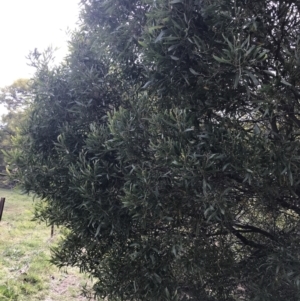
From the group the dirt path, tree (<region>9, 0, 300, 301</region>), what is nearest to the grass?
the dirt path

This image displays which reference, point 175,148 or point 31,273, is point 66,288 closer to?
point 31,273

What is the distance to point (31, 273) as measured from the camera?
530cm

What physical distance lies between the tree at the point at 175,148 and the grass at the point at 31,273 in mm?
1004

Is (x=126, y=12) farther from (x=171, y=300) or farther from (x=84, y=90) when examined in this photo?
(x=171, y=300)

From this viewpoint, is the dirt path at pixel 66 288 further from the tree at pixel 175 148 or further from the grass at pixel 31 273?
the tree at pixel 175 148

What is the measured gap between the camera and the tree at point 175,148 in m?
1.85

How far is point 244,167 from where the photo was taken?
180cm

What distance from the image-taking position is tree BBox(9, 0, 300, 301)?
1850 millimetres

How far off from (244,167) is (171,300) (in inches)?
44.1

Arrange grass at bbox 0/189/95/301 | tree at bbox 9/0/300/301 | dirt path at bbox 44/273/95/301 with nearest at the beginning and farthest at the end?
1. tree at bbox 9/0/300/301
2. grass at bbox 0/189/95/301
3. dirt path at bbox 44/273/95/301

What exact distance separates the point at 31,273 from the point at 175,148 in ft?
14.6

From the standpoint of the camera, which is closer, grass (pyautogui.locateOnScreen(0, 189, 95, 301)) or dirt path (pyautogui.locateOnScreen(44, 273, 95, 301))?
grass (pyautogui.locateOnScreen(0, 189, 95, 301))

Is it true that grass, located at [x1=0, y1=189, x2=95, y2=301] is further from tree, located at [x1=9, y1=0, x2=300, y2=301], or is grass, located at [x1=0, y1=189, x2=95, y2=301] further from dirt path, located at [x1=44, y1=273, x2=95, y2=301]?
tree, located at [x1=9, y1=0, x2=300, y2=301]

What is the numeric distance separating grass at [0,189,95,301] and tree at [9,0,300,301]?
1004 millimetres
